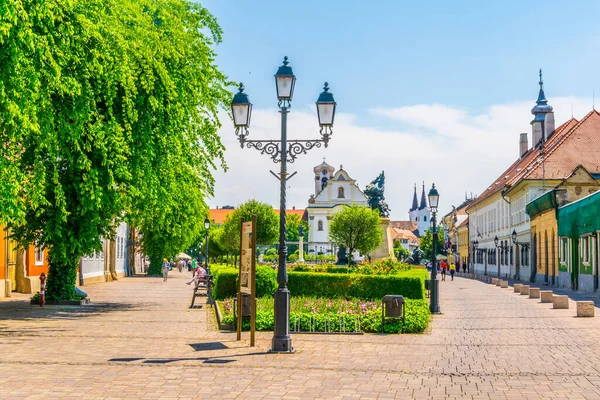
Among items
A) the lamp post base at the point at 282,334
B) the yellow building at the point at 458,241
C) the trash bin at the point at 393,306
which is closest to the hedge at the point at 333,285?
the trash bin at the point at 393,306

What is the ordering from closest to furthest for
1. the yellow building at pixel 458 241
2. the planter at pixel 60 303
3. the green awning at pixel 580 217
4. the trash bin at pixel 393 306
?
1. the trash bin at pixel 393 306
2. the planter at pixel 60 303
3. the green awning at pixel 580 217
4. the yellow building at pixel 458 241

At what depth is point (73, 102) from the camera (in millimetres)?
17188

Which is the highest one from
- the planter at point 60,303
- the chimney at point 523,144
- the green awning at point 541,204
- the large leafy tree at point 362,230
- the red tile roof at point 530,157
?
the chimney at point 523,144

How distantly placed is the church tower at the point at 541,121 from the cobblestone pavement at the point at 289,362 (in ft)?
170

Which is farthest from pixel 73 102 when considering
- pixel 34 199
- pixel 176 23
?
pixel 176 23

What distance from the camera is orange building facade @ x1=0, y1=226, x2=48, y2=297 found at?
2758 centimetres

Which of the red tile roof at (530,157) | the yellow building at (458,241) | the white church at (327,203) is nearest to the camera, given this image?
the red tile roof at (530,157)

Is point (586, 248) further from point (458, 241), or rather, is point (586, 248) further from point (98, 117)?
point (458, 241)

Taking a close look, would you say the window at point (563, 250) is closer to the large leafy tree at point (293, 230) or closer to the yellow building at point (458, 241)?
the yellow building at point (458, 241)

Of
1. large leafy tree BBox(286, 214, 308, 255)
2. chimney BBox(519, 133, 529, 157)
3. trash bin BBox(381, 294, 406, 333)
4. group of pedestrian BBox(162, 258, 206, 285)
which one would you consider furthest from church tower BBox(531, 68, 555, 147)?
large leafy tree BBox(286, 214, 308, 255)

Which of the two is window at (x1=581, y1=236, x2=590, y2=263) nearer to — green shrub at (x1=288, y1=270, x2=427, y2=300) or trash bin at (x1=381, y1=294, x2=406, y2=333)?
green shrub at (x1=288, y1=270, x2=427, y2=300)

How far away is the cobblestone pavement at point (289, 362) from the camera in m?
9.59

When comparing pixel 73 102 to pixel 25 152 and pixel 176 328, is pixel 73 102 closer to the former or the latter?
pixel 25 152

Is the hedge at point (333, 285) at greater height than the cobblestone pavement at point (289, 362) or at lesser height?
greater
